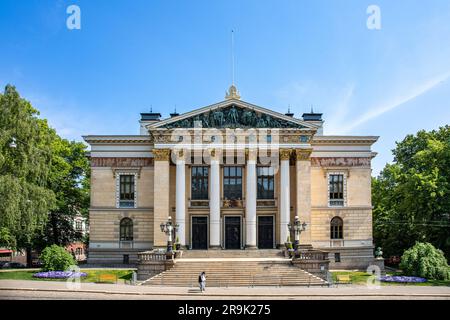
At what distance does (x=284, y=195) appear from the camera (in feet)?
129

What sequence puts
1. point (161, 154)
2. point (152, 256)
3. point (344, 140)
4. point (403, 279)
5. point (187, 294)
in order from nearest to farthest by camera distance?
point (187, 294) < point (403, 279) < point (152, 256) < point (161, 154) < point (344, 140)

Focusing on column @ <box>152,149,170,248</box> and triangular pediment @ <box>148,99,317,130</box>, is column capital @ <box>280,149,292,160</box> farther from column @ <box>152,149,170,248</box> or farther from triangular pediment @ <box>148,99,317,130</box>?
column @ <box>152,149,170,248</box>

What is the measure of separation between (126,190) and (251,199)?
450 inches

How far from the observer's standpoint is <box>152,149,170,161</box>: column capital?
39.3 m

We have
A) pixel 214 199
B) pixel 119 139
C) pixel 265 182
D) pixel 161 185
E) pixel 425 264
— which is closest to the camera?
pixel 425 264

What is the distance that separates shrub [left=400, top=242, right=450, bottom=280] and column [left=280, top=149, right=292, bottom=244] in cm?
973

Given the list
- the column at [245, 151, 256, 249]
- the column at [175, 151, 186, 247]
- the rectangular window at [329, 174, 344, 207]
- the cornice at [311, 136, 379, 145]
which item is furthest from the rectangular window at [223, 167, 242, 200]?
the rectangular window at [329, 174, 344, 207]

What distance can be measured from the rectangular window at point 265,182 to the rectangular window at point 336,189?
18.0 ft

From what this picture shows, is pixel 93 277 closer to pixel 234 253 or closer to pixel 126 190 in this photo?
pixel 234 253

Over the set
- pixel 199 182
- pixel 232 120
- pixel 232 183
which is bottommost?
pixel 232 183

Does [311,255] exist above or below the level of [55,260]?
above

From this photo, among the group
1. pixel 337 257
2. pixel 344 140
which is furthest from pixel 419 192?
pixel 337 257

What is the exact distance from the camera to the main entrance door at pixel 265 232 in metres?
40.6

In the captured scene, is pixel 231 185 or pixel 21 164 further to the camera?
pixel 231 185
